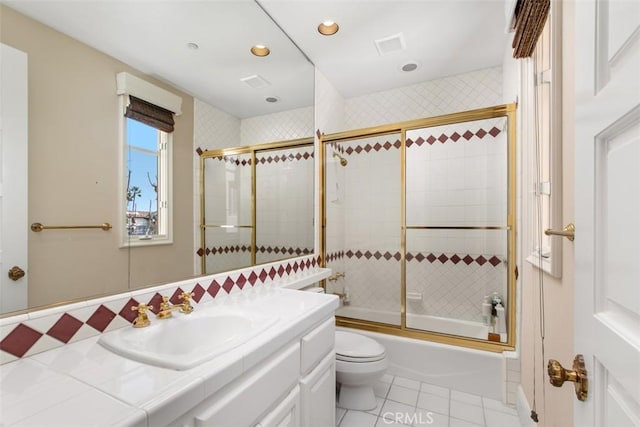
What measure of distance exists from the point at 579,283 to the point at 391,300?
2.14 metres

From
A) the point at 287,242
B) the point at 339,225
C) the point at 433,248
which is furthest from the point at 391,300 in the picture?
the point at 287,242

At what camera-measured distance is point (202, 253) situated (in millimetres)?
1471

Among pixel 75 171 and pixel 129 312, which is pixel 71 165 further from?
pixel 129 312

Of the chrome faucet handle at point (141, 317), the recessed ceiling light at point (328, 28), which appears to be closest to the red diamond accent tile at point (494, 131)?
the recessed ceiling light at point (328, 28)

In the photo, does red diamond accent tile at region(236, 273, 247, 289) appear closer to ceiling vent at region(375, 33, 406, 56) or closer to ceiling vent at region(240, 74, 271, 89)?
ceiling vent at region(240, 74, 271, 89)

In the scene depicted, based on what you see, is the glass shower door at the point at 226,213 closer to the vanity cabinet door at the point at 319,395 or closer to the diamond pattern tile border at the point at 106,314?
the diamond pattern tile border at the point at 106,314

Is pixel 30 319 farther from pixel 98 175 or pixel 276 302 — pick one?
pixel 276 302

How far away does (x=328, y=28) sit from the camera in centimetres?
208

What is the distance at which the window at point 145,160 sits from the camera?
1149 mm

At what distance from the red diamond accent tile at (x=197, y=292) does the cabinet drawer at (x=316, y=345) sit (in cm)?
55

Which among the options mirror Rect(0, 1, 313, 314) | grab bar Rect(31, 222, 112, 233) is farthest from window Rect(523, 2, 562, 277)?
grab bar Rect(31, 222, 112, 233)

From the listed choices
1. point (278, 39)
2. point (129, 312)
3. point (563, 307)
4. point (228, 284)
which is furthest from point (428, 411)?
point (278, 39)

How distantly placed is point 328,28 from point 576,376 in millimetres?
2273

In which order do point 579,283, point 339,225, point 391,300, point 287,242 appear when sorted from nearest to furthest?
point 579,283
point 287,242
point 391,300
point 339,225
